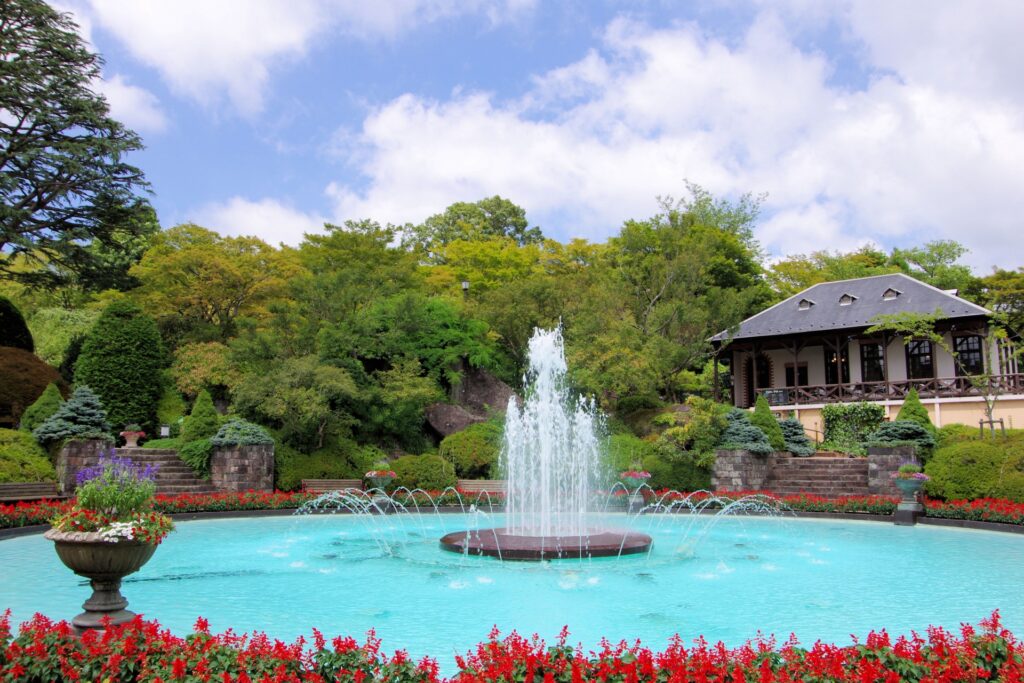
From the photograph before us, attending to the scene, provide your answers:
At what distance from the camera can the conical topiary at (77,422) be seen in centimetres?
1919

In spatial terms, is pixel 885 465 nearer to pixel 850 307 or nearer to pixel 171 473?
pixel 850 307

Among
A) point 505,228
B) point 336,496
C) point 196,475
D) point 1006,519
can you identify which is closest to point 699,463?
point 1006,519

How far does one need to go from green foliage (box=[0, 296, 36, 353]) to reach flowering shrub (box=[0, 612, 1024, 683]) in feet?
85.8

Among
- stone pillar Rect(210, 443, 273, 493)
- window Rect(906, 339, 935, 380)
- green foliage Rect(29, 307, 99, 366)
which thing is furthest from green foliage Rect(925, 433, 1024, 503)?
green foliage Rect(29, 307, 99, 366)

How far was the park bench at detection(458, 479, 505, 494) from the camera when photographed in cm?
2295

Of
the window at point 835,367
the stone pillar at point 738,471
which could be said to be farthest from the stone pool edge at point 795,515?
the window at point 835,367

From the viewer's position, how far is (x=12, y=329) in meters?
27.1

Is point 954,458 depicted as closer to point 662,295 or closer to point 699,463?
point 699,463

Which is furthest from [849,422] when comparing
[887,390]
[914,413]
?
[914,413]

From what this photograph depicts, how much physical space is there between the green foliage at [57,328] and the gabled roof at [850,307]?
26848mm

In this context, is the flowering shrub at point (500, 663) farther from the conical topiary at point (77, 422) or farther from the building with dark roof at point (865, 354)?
the building with dark roof at point (865, 354)

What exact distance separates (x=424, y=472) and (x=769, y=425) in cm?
1120

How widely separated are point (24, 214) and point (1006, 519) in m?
28.9

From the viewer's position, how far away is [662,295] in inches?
1259
